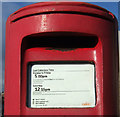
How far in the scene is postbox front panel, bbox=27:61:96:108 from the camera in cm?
201

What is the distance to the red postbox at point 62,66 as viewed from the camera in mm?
1995

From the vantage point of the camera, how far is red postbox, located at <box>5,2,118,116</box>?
6.55 feet

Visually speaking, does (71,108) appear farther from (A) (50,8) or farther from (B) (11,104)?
(A) (50,8)

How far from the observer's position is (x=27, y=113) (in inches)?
78.7

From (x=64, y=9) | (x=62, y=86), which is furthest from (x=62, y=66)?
(x=64, y=9)

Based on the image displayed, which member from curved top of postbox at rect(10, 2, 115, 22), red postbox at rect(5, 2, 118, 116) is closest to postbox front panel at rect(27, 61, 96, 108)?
red postbox at rect(5, 2, 118, 116)

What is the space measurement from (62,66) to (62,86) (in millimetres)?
166

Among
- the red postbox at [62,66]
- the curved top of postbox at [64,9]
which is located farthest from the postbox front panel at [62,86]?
the curved top of postbox at [64,9]

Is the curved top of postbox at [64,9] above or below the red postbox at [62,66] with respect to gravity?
above

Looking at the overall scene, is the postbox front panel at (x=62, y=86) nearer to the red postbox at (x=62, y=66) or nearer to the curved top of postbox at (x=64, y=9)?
the red postbox at (x=62, y=66)

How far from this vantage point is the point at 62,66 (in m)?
2.04

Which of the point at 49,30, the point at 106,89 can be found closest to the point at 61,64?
the point at 49,30

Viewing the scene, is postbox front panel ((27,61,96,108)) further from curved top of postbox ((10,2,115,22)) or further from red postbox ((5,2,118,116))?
curved top of postbox ((10,2,115,22))

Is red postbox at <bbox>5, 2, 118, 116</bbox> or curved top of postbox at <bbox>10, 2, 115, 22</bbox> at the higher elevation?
curved top of postbox at <bbox>10, 2, 115, 22</bbox>
